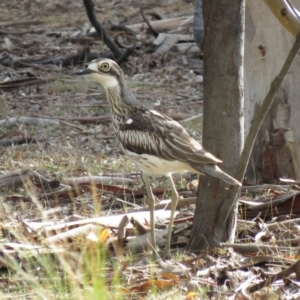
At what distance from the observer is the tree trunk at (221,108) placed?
16.1 feet

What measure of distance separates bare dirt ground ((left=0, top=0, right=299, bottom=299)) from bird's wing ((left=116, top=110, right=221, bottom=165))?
448 millimetres

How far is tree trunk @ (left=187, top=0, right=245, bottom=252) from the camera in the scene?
4910mm

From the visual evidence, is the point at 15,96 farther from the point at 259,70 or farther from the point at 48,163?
the point at 259,70

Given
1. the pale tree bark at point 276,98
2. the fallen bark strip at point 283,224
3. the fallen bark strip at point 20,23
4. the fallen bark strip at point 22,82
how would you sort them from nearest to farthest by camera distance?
the fallen bark strip at point 283,224 < the pale tree bark at point 276,98 < the fallen bark strip at point 22,82 < the fallen bark strip at point 20,23

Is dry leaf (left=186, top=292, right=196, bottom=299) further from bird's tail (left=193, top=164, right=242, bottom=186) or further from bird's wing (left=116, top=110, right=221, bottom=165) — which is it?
bird's wing (left=116, top=110, right=221, bottom=165)

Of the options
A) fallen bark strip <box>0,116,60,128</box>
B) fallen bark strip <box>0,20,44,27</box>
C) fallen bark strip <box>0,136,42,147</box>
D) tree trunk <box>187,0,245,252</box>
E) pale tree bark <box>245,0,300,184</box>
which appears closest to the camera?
tree trunk <box>187,0,245,252</box>

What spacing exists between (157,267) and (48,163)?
3.04 meters

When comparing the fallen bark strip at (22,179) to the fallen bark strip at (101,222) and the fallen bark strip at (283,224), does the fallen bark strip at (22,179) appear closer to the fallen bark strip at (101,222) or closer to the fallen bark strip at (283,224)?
the fallen bark strip at (101,222)

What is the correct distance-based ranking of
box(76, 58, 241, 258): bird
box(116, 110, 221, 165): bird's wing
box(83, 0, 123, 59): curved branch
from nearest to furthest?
box(76, 58, 241, 258): bird → box(116, 110, 221, 165): bird's wing → box(83, 0, 123, 59): curved branch

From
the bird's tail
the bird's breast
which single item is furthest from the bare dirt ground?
the bird's tail

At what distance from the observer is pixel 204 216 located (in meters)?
5.12

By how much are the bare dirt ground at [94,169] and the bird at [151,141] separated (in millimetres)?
368

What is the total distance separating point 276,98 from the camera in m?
6.71

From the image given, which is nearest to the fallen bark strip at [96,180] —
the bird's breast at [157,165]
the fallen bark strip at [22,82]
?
the bird's breast at [157,165]
